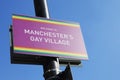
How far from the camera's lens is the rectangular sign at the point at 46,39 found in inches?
212

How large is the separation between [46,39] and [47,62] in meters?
0.54

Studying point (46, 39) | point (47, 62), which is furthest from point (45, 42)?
point (47, 62)

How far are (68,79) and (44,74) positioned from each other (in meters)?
1.02

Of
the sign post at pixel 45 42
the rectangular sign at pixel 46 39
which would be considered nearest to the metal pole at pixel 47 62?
the sign post at pixel 45 42

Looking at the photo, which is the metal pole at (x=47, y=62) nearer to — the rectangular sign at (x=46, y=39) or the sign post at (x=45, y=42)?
the sign post at (x=45, y=42)

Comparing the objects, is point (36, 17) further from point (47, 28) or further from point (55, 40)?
point (55, 40)

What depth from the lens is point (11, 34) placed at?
18.7ft

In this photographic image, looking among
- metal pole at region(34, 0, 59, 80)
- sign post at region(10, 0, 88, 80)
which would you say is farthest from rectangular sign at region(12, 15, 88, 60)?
metal pole at region(34, 0, 59, 80)

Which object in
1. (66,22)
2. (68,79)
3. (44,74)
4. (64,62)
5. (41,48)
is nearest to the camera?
(68,79)

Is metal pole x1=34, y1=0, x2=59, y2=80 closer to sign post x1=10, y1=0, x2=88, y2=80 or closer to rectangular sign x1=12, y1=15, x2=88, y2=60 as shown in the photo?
sign post x1=10, y1=0, x2=88, y2=80

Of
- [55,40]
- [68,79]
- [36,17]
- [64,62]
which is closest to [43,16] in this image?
[36,17]

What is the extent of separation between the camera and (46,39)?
18.3ft

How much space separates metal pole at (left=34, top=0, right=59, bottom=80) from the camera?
16.3 feet

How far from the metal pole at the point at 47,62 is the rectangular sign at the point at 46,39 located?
10 cm
